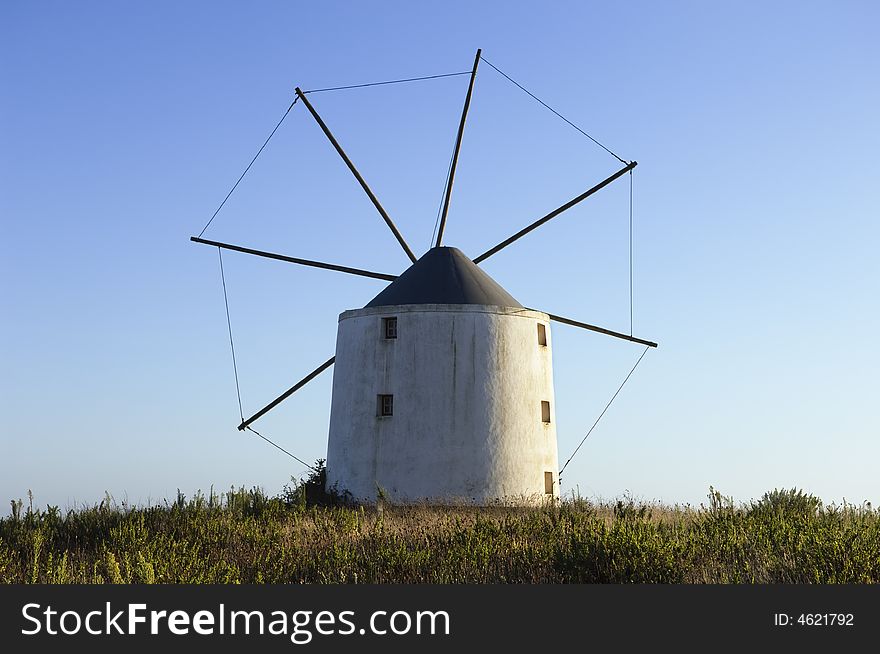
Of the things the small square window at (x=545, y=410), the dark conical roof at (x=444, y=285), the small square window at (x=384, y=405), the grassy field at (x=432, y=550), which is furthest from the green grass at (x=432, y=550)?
the dark conical roof at (x=444, y=285)

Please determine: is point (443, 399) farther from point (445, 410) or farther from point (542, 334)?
point (542, 334)

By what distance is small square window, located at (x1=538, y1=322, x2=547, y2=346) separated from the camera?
20.1m

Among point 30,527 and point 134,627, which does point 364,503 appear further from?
point 134,627

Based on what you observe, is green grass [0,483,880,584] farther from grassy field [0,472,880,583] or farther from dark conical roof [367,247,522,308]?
dark conical roof [367,247,522,308]

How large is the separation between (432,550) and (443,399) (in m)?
7.50

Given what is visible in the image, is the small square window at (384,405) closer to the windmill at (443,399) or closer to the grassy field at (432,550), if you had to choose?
the windmill at (443,399)

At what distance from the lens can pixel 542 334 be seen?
20250 millimetres

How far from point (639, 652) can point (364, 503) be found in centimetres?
1248

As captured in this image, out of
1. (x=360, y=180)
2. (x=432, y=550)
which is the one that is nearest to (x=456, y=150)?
(x=360, y=180)

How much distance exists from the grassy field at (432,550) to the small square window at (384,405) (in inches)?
135

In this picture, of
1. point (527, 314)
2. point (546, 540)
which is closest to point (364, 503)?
point (527, 314)

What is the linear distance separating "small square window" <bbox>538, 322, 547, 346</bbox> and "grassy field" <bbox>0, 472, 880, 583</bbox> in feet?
18.3

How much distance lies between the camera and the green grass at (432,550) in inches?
376

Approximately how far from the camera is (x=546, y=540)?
1161cm
